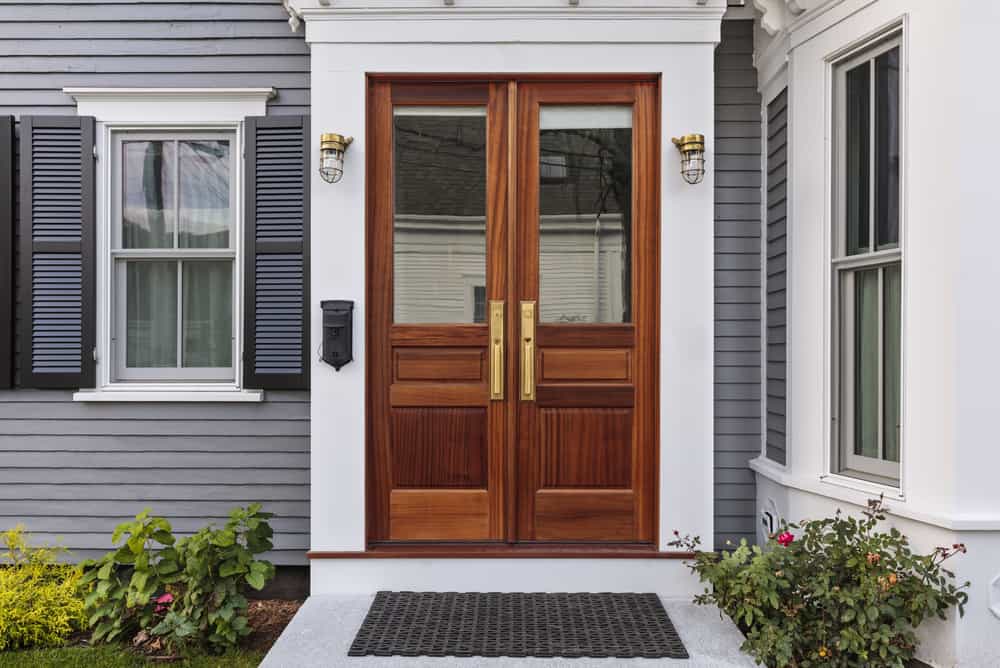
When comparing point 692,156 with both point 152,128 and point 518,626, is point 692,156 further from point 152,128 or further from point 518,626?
point 152,128

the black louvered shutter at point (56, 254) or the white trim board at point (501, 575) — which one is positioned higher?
the black louvered shutter at point (56, 254)

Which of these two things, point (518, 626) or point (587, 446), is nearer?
point (518, 626)

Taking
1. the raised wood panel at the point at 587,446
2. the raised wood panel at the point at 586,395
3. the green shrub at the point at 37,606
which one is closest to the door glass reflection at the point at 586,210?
the raised wood panel at the point at 586,395

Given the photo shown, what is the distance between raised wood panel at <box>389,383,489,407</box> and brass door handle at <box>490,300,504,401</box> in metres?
0.06

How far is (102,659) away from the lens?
109 inches

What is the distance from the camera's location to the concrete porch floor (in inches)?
93.1

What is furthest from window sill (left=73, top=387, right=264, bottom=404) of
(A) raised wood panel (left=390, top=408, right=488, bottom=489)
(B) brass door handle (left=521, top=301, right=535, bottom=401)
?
(B) brass door handle (left=521, top=301, right=535, bottom=401)

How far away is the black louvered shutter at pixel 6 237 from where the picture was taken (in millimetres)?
3293

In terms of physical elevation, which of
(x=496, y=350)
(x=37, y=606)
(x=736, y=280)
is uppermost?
(x=736, y=280)

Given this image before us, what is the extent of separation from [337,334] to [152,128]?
1.55m

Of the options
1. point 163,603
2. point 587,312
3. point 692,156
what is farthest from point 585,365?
point 163,603

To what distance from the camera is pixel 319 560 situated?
296 cm

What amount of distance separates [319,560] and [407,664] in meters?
0.79

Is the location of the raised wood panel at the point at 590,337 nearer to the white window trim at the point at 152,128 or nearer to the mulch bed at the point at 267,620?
the white window trim at the point at 152,128
